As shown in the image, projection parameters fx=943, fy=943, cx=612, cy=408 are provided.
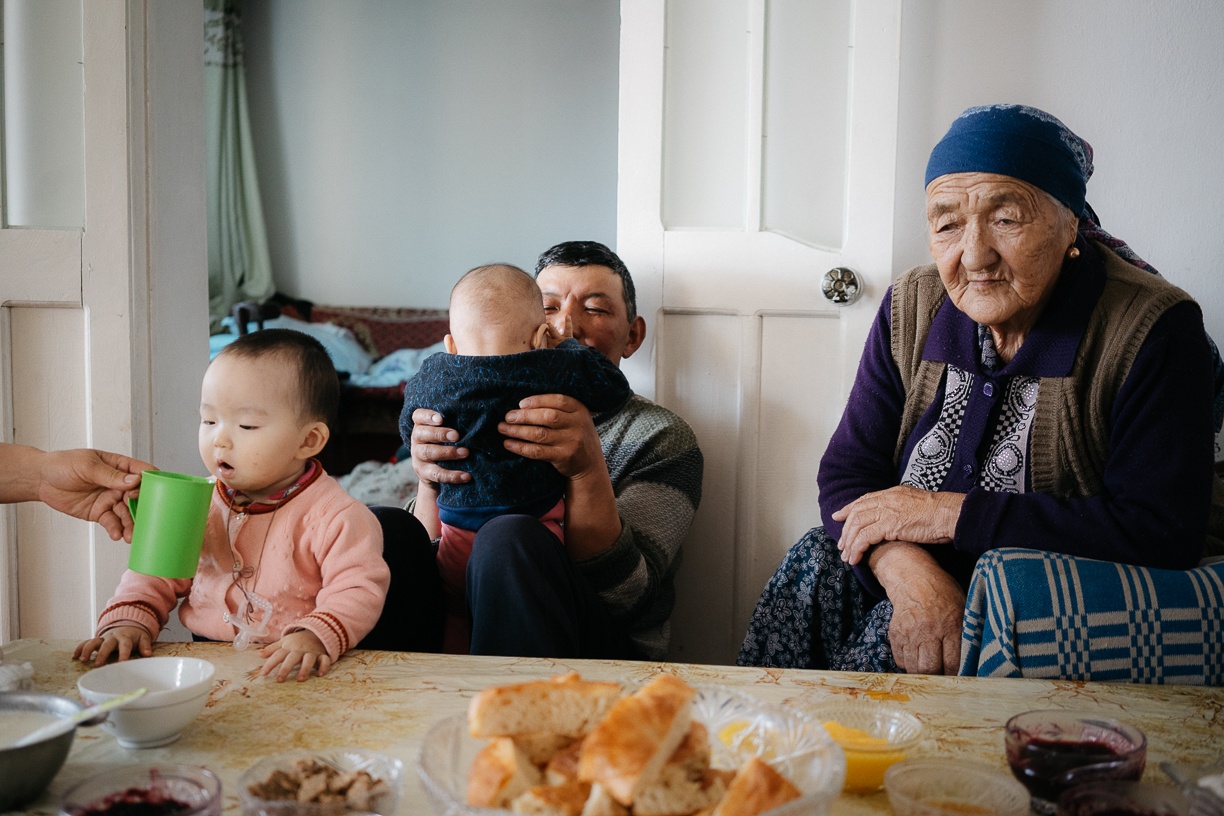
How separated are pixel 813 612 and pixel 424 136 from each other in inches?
183

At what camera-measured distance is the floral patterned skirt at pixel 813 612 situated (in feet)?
5.92

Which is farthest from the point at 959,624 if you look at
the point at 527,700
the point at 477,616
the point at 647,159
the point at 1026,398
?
the point at 647,159

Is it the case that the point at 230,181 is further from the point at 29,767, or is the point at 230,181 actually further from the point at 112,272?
the point at 29,767

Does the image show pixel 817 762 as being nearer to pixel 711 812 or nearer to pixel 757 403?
pixel 711 812

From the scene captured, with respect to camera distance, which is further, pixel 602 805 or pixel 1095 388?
pixel 1095 388

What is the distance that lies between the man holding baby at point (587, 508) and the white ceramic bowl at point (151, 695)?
1.69ft

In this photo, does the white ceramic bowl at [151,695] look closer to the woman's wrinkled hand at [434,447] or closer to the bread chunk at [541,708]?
the bread chunk at [541,708]

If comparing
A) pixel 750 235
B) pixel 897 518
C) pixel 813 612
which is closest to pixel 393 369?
pixel 750 235

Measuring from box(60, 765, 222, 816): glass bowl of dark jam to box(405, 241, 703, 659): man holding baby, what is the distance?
2.35 ft

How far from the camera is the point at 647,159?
2.20 m

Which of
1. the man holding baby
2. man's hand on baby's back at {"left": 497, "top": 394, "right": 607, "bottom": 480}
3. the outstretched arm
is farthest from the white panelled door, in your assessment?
the outstretched arm

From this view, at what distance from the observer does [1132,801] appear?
726mm

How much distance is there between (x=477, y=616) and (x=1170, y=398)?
1.19m

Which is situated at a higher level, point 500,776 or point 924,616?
point 500,776
